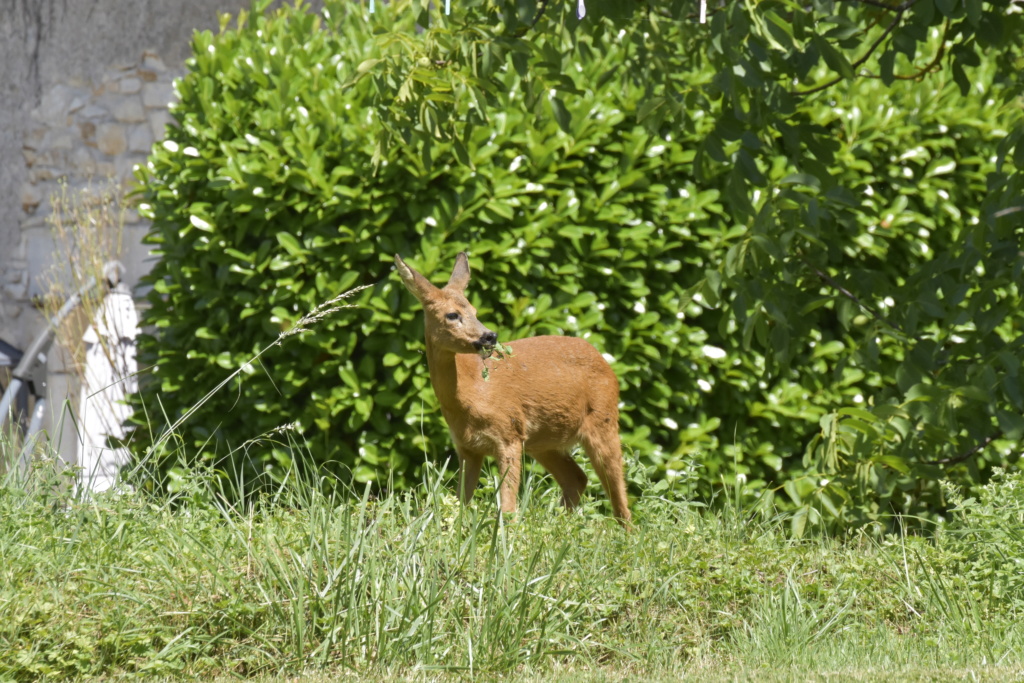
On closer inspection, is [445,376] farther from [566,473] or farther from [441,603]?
[566,473]

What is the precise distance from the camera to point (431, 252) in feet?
20.7

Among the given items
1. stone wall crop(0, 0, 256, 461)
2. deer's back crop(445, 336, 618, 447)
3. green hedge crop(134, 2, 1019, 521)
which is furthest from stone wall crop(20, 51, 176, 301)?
deer's back crop(445, 336, 618, 447)

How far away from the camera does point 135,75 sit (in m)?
9.34

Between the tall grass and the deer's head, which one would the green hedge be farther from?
the deer's head

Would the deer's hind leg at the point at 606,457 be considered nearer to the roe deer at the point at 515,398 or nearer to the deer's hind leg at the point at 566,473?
the roe deer at the point at 515,398

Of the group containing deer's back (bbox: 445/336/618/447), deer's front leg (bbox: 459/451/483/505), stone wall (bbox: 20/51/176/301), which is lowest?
deer's front leg (bbox: 459/451/483/505)

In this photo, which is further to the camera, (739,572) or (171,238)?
(171,238)

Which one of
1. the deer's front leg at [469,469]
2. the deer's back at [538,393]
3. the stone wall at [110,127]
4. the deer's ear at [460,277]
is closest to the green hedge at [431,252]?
the deer's back at [538,393]

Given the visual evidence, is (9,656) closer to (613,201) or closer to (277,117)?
(277,117)

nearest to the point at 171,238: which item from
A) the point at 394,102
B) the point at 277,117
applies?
the point at 277,117

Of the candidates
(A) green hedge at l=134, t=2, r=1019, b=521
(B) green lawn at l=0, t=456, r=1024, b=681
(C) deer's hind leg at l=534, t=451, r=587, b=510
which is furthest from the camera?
(A) green hedge at l=134, t=2, r=1019, b=521

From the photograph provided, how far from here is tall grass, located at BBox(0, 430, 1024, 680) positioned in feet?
12.6

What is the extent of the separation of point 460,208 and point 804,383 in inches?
95.5

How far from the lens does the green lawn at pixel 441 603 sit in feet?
12.6
